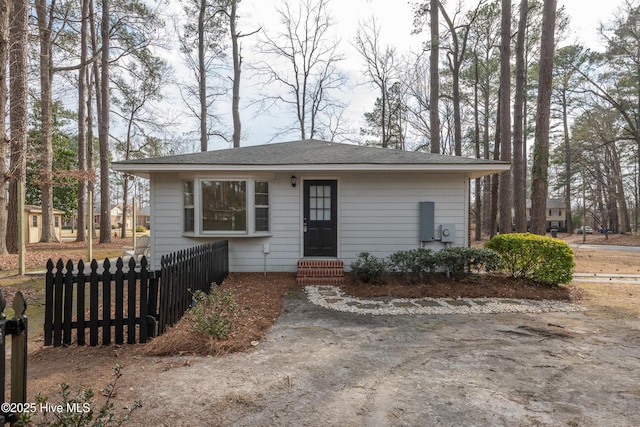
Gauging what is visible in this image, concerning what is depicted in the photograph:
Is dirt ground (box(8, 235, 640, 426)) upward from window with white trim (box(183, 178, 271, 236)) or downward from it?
downward

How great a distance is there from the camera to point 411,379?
2.87 m

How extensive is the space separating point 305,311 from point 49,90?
15.4m

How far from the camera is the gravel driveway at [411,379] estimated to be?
7.61 feet

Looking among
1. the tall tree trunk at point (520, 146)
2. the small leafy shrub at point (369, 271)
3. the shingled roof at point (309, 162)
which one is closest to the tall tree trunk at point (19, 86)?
the shingled roof at point (309, 162)

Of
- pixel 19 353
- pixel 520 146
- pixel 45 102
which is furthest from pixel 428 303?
pixel 45 102

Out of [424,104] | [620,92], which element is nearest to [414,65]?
[424,104]

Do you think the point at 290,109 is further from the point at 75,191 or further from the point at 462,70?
the point at 75,191

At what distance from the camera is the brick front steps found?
696 cm

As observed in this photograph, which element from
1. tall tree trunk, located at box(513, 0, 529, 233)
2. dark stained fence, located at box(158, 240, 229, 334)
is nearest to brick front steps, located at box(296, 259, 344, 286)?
dark stained fence, located at box(158, 240, 229, 334)

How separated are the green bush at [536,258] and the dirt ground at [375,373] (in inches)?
71.9

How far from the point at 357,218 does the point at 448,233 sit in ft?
7.01

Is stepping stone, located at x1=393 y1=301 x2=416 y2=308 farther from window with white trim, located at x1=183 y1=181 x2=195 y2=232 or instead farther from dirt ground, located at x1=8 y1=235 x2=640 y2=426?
window with white trim, located at x1=183 y1=181 x2=195 y2=232

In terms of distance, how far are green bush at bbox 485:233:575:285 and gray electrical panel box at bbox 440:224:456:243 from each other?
0.95 m

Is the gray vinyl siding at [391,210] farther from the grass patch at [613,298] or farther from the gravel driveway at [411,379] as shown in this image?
the gravel driveway at [411,379]
